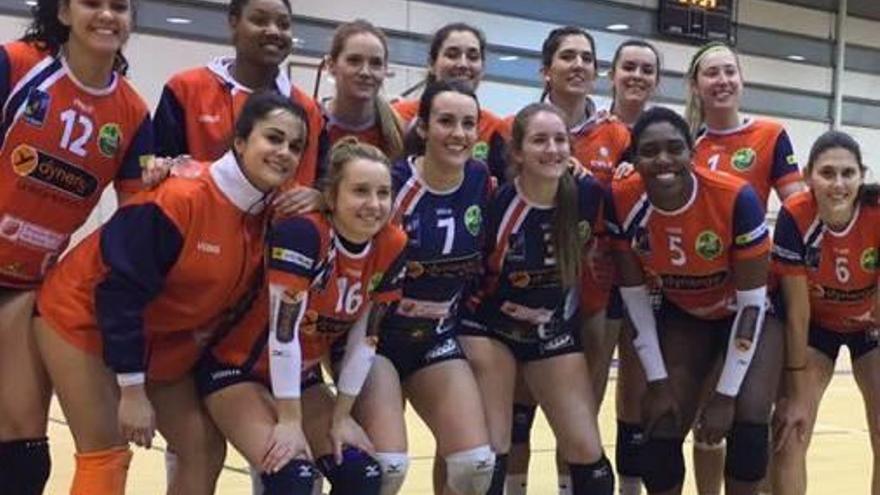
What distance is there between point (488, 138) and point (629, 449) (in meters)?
1.28

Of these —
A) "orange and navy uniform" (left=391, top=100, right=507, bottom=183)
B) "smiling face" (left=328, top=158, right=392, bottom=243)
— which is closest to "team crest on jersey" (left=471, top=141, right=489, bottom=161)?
"orange and navy uniform" (left=391, top=100, right=507, bottom=183)

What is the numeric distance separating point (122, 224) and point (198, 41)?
6.90 metres

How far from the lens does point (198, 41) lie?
962 cm

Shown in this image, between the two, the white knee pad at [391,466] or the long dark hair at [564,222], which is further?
the long dark hair at [564,222]

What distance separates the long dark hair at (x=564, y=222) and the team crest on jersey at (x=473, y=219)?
25 cm

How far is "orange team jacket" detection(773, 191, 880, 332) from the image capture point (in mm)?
4082

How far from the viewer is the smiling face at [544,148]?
147 inches

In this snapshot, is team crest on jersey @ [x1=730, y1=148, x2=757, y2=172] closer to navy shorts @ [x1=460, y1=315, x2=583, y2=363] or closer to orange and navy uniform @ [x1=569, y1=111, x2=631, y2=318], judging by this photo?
orange and navy uniform @ [x1=569, y1=111, x2=631, y2=318]

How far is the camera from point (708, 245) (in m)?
3.82

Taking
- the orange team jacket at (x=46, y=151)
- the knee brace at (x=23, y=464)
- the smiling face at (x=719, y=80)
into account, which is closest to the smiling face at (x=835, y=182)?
the smiling face at (x=719, y=80)

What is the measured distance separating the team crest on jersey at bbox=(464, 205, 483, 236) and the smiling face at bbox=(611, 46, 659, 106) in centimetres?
112

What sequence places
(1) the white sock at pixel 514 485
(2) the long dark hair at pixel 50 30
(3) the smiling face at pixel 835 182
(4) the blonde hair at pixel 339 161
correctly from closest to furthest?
1. (2) the long dark hair at pixel 50 30
2. (4) the blonde hair at pixel 339 161
3. (3) the smiling face at pixel 835 182
4. (1) the white sock at pixel 514 485

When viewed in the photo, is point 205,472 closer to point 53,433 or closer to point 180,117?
point 180,117

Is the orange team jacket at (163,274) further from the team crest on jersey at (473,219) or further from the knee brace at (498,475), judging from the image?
the knee brace at (498,475)
